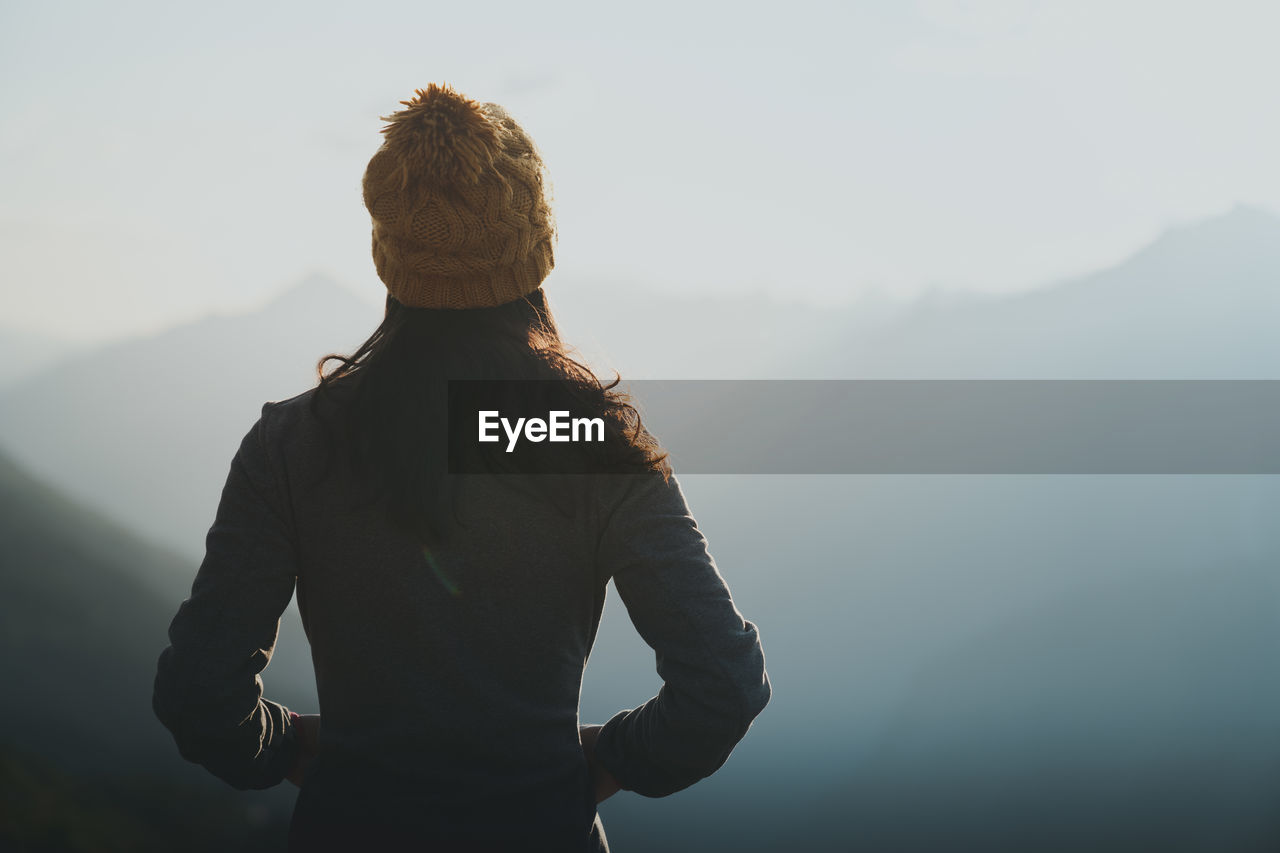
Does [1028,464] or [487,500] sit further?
[1028,464]

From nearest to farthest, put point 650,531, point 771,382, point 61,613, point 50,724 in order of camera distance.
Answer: point 650,531
point 50,724
point 61,613
point 771,382

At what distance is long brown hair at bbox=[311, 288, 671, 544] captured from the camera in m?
0.70

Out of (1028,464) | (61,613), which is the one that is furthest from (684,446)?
(61,613)

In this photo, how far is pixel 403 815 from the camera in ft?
2.43

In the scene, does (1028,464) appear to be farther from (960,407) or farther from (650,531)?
(650,531)

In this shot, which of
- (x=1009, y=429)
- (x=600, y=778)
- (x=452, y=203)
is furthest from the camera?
(x=1009, y=429)

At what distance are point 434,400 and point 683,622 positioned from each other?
0.99 feet

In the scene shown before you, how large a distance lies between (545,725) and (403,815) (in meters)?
0.15

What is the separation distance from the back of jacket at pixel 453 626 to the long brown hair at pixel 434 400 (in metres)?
0.02

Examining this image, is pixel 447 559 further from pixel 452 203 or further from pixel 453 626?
pixel 452 203

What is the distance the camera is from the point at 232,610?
74 cm

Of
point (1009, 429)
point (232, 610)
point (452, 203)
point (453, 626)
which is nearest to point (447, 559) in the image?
point (453, 626)

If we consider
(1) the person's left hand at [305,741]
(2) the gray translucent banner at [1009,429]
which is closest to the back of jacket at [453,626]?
(1) the person's left hand at [305,741]

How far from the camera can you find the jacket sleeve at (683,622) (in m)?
0.72
